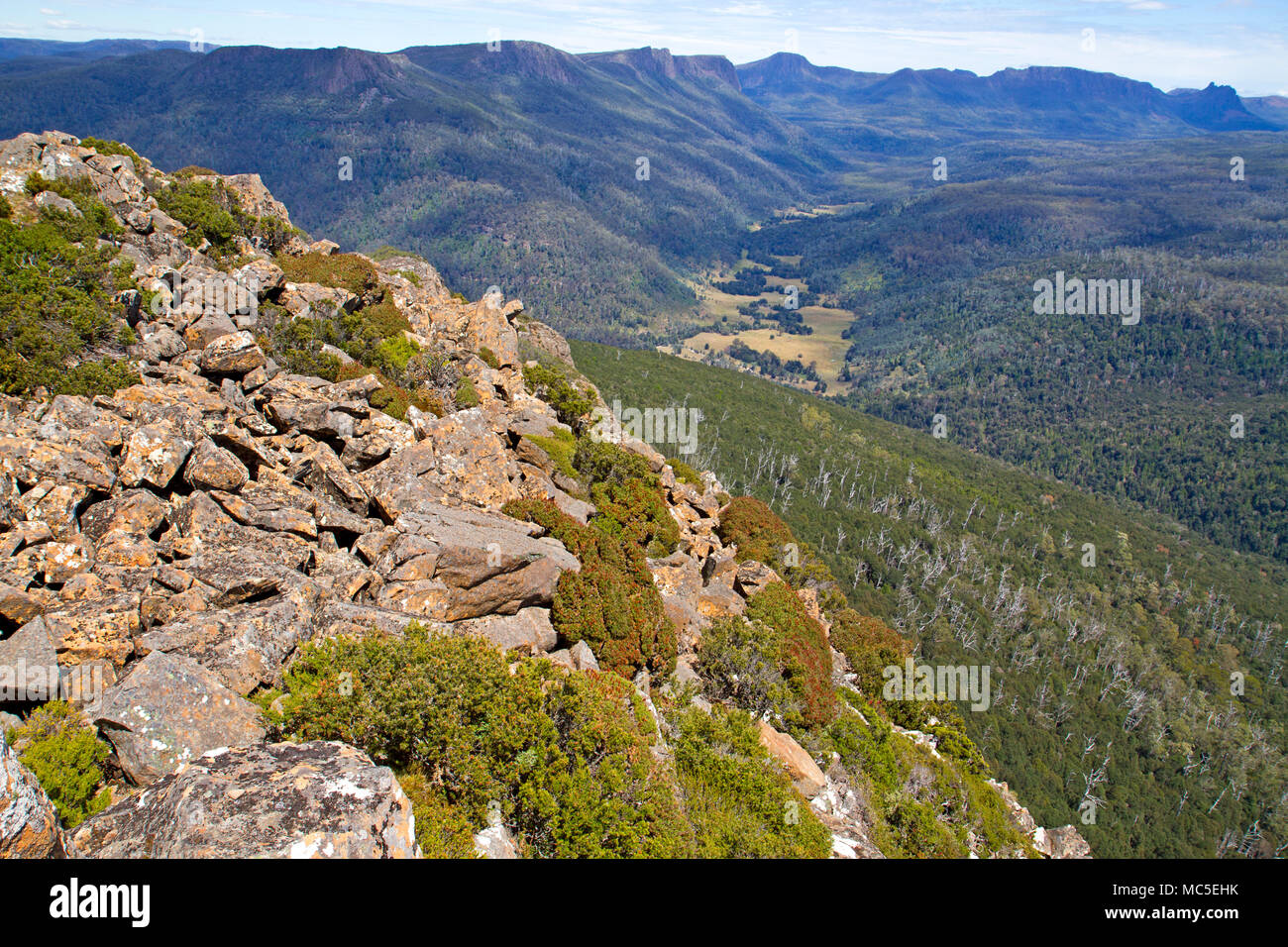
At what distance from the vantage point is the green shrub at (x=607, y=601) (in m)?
24.0

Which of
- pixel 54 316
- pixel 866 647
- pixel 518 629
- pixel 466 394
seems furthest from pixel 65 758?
pixel 866 647

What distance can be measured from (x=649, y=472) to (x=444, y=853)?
3437cm

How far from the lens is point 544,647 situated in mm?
22984

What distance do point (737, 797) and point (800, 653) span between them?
13834 mm

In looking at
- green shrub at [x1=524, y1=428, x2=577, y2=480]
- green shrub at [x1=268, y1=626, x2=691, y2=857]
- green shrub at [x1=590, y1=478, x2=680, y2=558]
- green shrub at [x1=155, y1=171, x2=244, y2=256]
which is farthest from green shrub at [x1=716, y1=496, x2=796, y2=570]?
green shrub at [x1=155, y1=171, x2=244, y2=256]

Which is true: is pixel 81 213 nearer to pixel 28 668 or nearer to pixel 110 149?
pixel 110 149

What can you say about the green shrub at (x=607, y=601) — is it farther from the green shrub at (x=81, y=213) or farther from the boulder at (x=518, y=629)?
the green shrub at (x=81, y=213)

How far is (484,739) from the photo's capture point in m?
15.6

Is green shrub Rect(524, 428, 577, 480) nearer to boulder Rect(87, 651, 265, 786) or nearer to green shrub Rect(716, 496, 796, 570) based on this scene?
green shrub Rect(716, 496, 796, 570)

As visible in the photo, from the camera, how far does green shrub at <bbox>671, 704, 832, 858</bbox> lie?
18406mm

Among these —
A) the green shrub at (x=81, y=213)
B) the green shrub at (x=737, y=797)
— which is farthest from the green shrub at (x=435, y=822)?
the green shrub at (x=81, y=213)

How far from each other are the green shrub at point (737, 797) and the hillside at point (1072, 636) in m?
98.8
